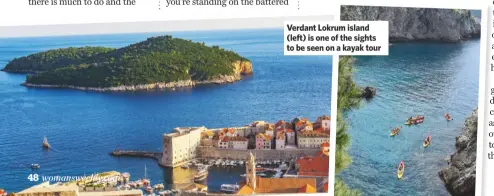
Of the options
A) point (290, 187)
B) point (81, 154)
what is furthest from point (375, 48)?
point (81, 154)

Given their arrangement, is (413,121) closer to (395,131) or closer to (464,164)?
(395,131)

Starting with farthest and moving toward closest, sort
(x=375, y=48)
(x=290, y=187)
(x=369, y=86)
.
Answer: (x=369, y=86) → (x=290, y=187) → (x=375, y=48)

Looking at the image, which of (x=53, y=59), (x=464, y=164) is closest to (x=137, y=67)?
(x=53, y=59)

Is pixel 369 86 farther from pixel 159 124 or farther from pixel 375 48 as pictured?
pixel 159 124

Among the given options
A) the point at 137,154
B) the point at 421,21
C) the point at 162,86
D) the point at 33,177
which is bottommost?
the point at 33,177

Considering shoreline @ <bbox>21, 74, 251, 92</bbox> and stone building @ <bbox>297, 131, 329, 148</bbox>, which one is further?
shoreline @ <bbox>21, 74, 251, 92</bbox>

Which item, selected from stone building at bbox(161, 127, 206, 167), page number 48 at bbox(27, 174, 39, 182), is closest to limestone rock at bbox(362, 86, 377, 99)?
stone building at bbox(161, 127, 206, 167)

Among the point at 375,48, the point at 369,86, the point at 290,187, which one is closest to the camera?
the point at 375,48

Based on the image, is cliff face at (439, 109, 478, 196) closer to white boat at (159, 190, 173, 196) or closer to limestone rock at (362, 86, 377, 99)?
limestone rock at (362, 86, 377, 99)
